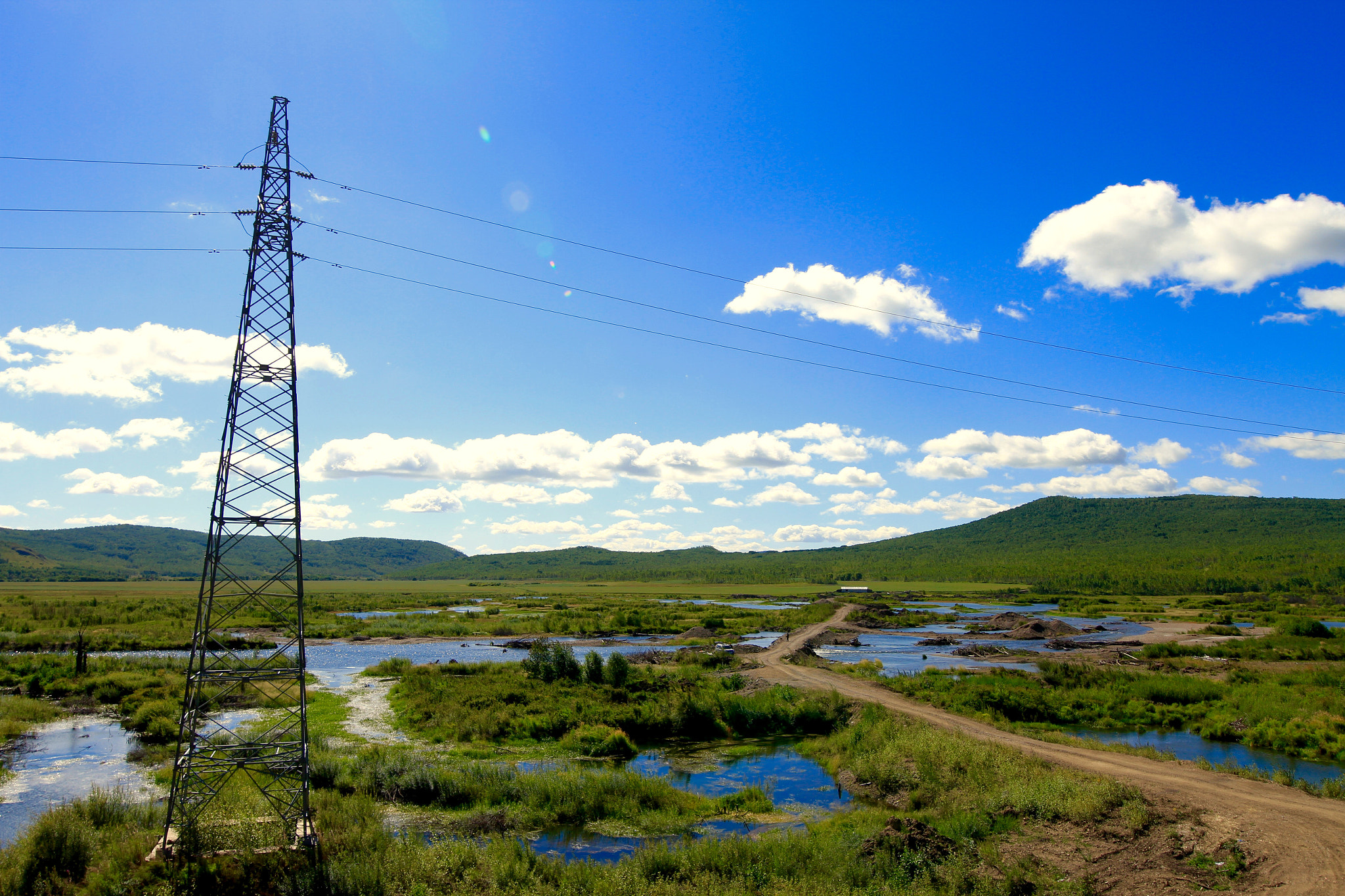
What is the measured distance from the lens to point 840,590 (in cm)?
15162

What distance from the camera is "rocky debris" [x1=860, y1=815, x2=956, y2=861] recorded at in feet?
55.9

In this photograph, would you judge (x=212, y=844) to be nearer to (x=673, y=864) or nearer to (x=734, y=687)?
(x=673, y=864)

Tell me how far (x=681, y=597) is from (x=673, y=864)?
13215 cm

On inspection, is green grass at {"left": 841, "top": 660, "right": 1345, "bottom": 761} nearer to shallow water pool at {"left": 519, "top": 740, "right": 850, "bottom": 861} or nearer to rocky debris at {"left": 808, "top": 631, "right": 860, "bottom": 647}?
shallow water pool at {"left": 519, "top": 740, "right": 850, "bottom": 861}

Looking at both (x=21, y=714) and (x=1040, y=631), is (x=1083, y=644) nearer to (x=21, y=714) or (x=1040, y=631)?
(x=1040, y=631)

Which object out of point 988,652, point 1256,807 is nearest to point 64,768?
point 1256,807

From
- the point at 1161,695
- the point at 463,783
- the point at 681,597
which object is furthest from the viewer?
the point at 681,597

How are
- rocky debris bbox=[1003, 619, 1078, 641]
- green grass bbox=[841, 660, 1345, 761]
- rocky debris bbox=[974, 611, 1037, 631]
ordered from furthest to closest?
rocky debris bbox=[974, 611, 1037, 631] → rocky debris bbox=[1003, 619, 1078, 641] → green grass bbox=[841, 660, 1345, 761]

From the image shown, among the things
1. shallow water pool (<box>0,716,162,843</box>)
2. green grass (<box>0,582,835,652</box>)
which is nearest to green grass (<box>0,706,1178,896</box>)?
shallow water pool (<box>0,716,162,843</box>)

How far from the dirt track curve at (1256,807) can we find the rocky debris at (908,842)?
646 cm

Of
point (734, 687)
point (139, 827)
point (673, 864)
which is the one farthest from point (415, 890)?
point (734, 687)

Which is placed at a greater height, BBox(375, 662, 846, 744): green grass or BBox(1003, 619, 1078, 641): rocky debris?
BBox(375, 662, 846, 744): green grass

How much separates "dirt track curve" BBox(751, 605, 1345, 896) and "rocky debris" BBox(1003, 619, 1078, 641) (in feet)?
157

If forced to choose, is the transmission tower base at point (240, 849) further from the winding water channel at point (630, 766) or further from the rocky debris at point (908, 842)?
the rocky debris at point (908, 842)
